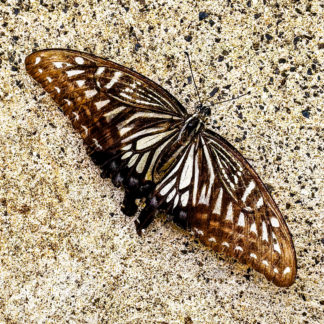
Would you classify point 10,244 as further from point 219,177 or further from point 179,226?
point 219,177

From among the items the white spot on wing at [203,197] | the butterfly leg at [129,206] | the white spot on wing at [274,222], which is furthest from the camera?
the butterfly leg at [129,206]

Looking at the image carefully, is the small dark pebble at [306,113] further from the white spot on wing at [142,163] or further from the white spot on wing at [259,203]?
the white spot on wing at [142,163]

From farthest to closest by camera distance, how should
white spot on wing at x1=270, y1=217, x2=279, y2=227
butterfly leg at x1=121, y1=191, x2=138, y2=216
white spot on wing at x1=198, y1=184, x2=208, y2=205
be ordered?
butterfly leg at x1=121, y1=191, x2=138, y2=216
white spot on wing at x1=198, y1=184, x2=208, y2=205
white spot on wing at x1=270, y1=217, x2=279, y2=227

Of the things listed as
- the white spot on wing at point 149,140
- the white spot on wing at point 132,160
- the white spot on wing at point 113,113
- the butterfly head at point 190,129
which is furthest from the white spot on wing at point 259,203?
the white spot on wing at point 113,113

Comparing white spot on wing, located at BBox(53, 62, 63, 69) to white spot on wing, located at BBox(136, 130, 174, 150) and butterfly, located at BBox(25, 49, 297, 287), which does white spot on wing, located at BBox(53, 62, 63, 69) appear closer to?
butterfly, located at BBox(25, 49, 297, 287)

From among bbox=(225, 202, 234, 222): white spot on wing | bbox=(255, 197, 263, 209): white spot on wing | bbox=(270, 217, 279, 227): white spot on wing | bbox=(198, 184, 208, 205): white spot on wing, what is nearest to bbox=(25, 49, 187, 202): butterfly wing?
bbox=(198, 184, 208, 205): white spot on wing
